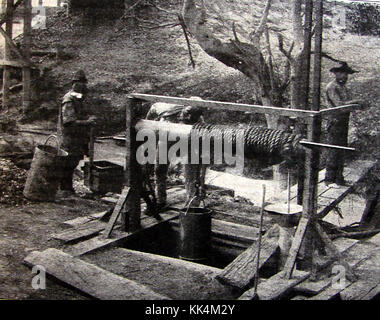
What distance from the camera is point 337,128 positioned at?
24.7 ft

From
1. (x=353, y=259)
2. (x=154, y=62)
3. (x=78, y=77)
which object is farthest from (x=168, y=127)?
(x=154, y=62)

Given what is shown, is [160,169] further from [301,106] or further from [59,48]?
[59,48]

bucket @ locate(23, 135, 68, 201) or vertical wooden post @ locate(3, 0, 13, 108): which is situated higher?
vertical wooden post @ locate(3, 0, 13, 108)

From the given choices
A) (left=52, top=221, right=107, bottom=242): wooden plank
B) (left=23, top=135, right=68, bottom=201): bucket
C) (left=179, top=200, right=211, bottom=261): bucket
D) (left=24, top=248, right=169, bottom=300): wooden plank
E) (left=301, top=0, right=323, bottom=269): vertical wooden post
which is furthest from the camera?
(left=23, top=135, right=68, bottom=201): bucket

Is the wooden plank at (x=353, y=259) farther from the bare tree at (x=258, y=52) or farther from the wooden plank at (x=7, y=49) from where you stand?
the wooden plank at (x=7, y=49)

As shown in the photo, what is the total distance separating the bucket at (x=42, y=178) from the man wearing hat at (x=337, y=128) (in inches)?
177

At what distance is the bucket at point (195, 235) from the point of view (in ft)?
18.1

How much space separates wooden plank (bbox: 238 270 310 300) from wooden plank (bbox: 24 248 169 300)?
78cm

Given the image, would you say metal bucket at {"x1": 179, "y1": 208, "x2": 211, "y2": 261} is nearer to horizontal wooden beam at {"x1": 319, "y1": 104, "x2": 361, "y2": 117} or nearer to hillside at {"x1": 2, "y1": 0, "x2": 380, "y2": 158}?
horizontal wooden beam at {"x1": 319, "y1": 104, "x2": 361, "y2": 117}

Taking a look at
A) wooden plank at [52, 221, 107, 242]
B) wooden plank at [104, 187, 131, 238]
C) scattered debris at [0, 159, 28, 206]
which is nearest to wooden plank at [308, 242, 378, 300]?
wooden plank at [104, 187, 131, 238]

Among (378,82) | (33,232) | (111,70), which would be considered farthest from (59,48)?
(33,232)

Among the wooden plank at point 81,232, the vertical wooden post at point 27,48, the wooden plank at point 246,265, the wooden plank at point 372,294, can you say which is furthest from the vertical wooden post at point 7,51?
the wooden plank at point 372,294

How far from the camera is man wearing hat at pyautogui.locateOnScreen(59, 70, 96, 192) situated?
7957 millimetres
